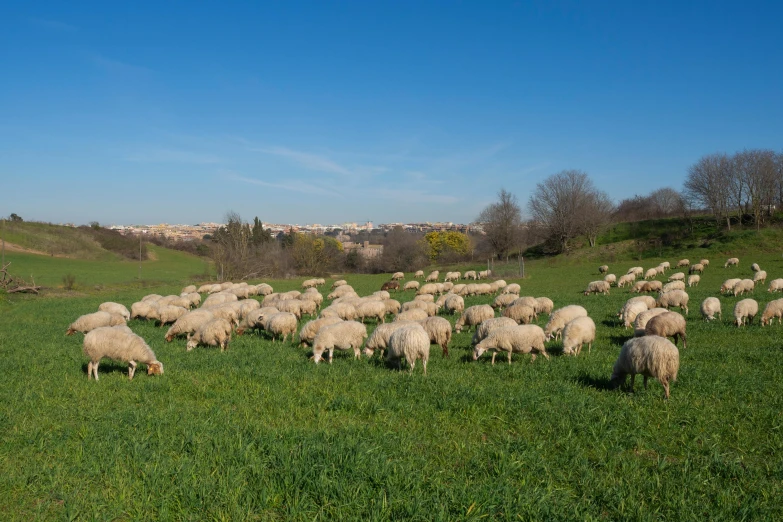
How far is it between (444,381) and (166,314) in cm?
1454

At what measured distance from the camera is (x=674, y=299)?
21.1 meters

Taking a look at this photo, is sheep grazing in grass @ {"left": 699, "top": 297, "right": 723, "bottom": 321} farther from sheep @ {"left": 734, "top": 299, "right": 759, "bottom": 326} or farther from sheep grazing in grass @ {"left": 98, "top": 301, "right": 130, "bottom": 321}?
sheep grazing in grass @ {"left": 98, "top": 301, "right": 130, "bottom": 321}

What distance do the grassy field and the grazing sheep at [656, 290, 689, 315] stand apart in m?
9.68

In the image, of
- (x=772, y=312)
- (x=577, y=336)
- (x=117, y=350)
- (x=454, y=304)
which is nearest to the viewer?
(x=117, y=350)

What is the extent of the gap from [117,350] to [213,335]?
3.80m

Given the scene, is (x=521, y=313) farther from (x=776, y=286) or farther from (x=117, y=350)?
(x=776, y=286)

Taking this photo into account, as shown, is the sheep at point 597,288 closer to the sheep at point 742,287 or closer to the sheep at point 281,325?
the sheep at point 742,287

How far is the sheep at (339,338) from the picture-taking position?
12.8 m

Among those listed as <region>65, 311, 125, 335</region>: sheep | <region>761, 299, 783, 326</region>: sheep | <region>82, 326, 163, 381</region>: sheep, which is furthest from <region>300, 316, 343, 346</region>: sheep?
<region>761, 299, 783, 326</region>: sheep

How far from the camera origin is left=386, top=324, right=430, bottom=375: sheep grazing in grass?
11.1 meters

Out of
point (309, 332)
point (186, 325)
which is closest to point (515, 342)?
point (309, 332)

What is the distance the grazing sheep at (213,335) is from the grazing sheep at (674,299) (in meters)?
18.1

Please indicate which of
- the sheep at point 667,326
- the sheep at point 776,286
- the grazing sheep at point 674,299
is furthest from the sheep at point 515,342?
the sheep at point 776,286

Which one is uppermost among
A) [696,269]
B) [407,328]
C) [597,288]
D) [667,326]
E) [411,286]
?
[407,328]
